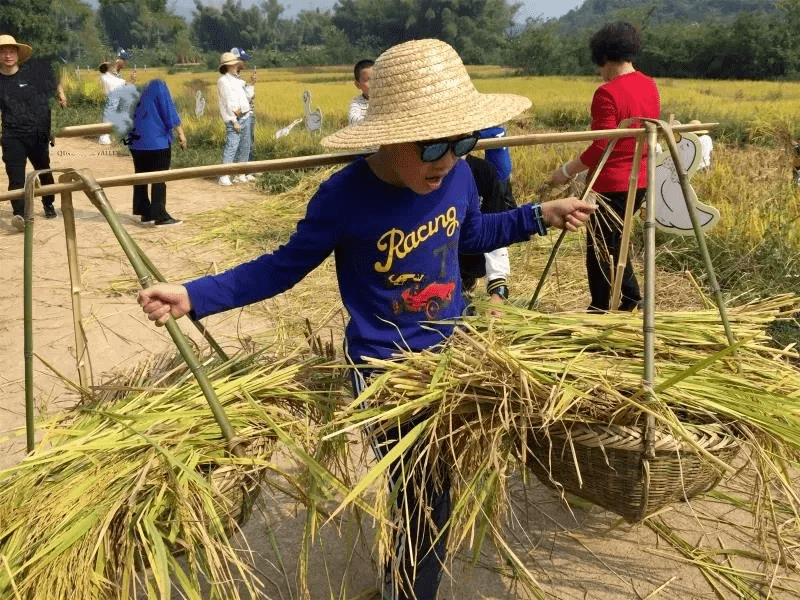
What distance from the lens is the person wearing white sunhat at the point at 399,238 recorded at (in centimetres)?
156

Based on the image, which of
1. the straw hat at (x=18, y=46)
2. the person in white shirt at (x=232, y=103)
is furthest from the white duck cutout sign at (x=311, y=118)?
the straw hat at (x=18, y=46)

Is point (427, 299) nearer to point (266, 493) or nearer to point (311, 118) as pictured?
point (266, 493)

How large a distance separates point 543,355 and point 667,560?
3.10 ft

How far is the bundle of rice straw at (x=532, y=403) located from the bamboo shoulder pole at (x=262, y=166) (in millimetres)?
539

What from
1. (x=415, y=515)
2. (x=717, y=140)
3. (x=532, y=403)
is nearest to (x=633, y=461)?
(x=532, y=403)

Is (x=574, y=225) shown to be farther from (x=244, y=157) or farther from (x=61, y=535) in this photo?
(x=244, y=157)

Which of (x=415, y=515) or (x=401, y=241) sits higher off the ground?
(x=401, y=241)

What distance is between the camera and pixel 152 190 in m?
6.29

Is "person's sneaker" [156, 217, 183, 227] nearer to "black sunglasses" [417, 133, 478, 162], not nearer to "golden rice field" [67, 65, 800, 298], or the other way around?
"golden rice field" [67, 65, 800, 298]

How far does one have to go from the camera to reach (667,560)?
220cm

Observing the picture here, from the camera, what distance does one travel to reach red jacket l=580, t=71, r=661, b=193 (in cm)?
318

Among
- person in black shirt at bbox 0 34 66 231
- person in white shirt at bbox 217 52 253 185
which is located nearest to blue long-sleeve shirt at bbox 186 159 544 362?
person in black shirt at bbox 0 34 66 231

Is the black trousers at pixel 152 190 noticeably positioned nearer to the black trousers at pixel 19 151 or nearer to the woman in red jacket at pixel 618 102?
the black trousers at pixel 19 151

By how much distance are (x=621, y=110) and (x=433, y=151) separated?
1.95m
